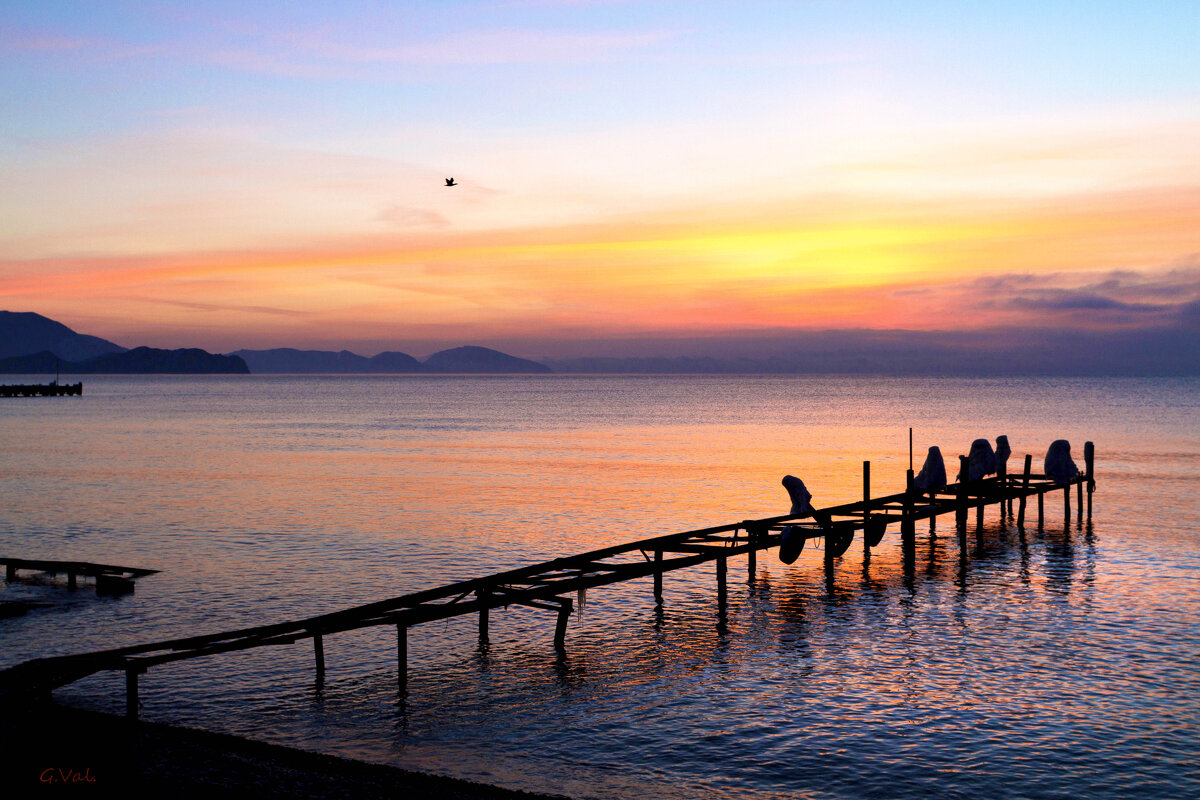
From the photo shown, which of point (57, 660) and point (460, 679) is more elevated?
point (57, 660)

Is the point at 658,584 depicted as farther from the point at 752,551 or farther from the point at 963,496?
the point at 963,496

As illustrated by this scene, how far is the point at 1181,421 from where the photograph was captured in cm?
10950

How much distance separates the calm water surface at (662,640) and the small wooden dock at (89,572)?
502mm

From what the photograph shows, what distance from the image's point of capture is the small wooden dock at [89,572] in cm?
2512

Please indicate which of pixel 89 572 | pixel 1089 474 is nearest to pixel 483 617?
pixel 89 572

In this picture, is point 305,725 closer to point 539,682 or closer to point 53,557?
point 539,682

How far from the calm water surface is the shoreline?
3.26 feet

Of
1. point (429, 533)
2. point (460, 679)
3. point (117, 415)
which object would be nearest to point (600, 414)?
point (117, 415)

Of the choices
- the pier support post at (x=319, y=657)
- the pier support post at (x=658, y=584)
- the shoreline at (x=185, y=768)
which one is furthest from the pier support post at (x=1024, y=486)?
the shoreline at (x=185, y=768)

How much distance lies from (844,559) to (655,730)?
1774 centimetres

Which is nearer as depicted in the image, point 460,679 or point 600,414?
point 460,679

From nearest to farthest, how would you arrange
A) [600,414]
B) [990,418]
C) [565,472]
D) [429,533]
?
[429,533] < [565,472] < [990,418] < [600,414]

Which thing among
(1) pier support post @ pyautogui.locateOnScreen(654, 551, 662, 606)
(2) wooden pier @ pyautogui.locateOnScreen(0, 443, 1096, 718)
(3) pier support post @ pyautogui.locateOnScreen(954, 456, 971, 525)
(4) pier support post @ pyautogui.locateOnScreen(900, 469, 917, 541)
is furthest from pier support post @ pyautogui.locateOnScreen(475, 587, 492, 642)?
(3) pier support post @ pyautogui.locateOnScreen(954, 456, 971, 525)

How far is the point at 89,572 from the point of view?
84.6 ft
